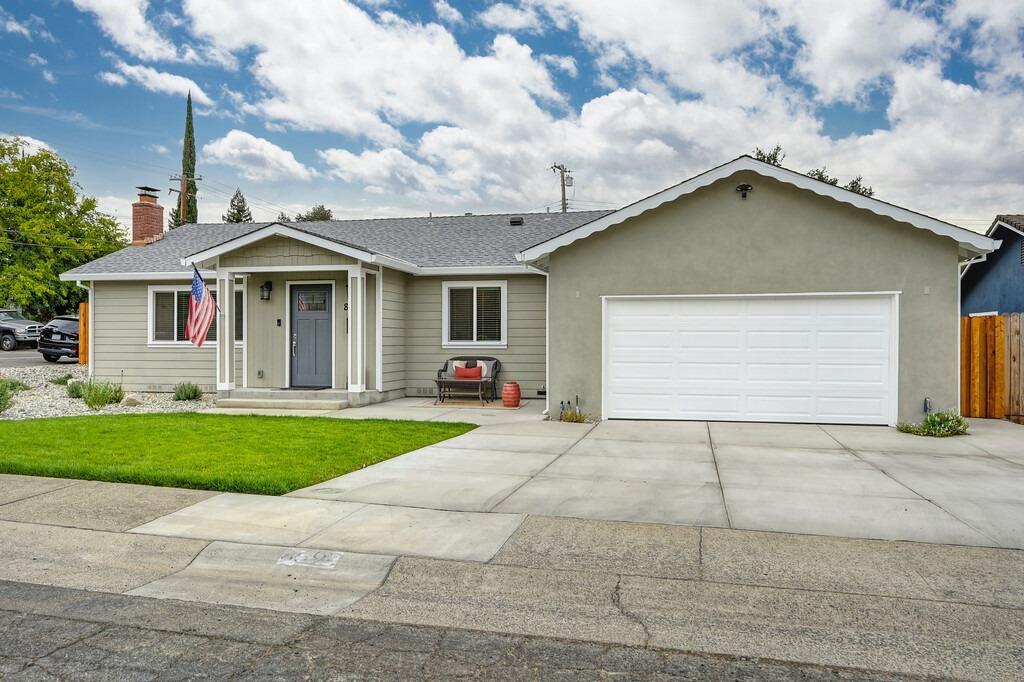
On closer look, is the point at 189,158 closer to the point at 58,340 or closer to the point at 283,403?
the point at 58,340

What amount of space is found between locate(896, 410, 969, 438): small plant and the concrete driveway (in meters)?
0.23

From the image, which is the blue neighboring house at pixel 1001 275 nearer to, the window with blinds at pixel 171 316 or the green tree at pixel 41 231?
the window with blinds at pixel 171 316

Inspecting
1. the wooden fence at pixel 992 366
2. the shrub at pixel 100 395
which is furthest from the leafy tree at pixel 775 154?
the shrub at pixel 100 395

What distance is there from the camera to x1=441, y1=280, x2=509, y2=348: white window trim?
1612cm

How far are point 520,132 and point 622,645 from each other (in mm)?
22655

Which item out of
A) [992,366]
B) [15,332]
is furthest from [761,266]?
[15,332]

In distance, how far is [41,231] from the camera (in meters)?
37.8

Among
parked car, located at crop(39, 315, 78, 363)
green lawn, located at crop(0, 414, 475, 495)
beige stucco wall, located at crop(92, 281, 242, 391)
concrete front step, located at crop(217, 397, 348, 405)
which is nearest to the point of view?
green lawn, located at crop(0, 414, 475, 495)

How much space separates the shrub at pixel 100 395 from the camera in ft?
46.5

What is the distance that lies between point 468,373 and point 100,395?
7.34 metres

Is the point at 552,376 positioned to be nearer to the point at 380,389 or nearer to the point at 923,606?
the point at 380,389

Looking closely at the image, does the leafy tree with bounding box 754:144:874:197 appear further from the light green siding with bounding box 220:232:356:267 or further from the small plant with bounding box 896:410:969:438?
the light green siding with bounding box 220:232:356:267

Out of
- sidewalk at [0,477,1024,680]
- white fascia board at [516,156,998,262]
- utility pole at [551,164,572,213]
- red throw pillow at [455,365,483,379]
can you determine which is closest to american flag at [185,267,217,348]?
red throw pillow at [455,365,483,379]

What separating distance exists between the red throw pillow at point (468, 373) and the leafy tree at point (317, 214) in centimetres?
4757
